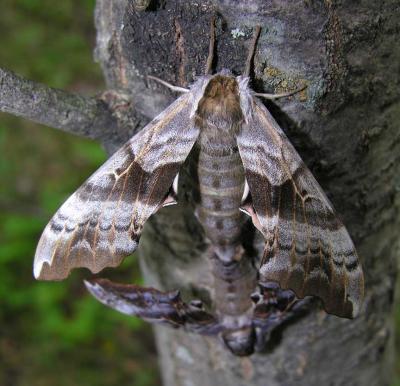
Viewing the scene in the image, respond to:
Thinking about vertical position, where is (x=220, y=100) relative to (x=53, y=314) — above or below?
above

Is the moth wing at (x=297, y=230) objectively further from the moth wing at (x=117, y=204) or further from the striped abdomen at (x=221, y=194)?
the moth wing at (x=117, y=204)

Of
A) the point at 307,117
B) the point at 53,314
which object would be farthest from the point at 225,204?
the point at 53,314

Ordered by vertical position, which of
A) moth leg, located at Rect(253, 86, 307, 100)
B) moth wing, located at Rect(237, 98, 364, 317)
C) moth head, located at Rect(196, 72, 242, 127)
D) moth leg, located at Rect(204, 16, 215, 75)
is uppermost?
moth leg, located at Rect(204, 16, 215, 75)

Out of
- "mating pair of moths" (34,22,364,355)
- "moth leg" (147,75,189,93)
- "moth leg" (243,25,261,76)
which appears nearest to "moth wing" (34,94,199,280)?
"mating pair of moths" (34,22,364,355)

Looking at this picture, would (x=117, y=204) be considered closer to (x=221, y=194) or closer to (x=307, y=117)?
(x=221, y=194)

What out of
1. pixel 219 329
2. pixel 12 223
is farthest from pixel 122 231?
pixel 12 223

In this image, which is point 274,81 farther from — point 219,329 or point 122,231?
point 219,329

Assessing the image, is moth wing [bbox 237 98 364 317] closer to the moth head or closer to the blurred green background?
the moth head
